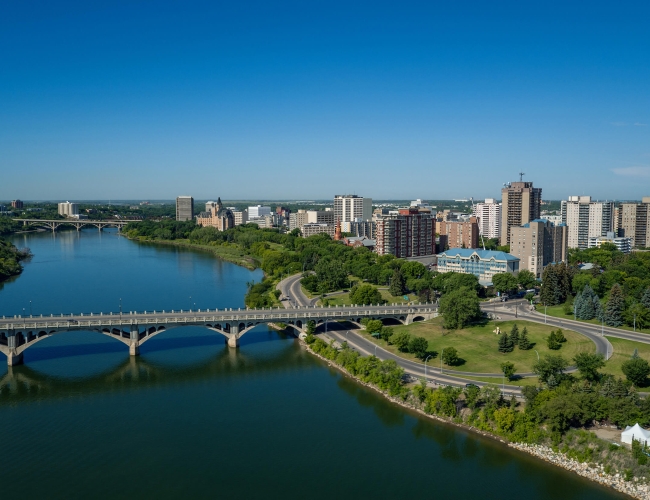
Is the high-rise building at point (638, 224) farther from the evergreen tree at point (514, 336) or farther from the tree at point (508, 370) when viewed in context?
the tree at point (508, 370)

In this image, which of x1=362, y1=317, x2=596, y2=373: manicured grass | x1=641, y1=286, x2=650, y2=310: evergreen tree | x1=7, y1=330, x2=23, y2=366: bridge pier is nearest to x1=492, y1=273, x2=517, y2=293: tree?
x1=362, y1=317, x2=596, y2=373: manicured grass

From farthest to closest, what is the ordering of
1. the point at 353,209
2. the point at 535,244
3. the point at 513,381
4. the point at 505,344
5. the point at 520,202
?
the point at 353,209 < the point at 520,202 < the point at 535,244 < the point at 505,344 < the point at 513,381

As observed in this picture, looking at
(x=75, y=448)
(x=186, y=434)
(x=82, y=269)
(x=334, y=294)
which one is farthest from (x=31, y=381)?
(x=82, y=269)

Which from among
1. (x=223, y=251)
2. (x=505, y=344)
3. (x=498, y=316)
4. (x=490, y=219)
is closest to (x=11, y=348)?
(x=505, y=344)

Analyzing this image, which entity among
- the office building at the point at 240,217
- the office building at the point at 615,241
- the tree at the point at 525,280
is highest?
the office building at the point at 240,217

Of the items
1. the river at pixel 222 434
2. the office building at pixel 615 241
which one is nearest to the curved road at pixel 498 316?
the river at pixel 222 434

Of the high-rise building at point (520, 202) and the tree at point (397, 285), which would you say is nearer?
the tree at point (397, 285)

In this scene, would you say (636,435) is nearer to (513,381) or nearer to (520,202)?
(513,381)
